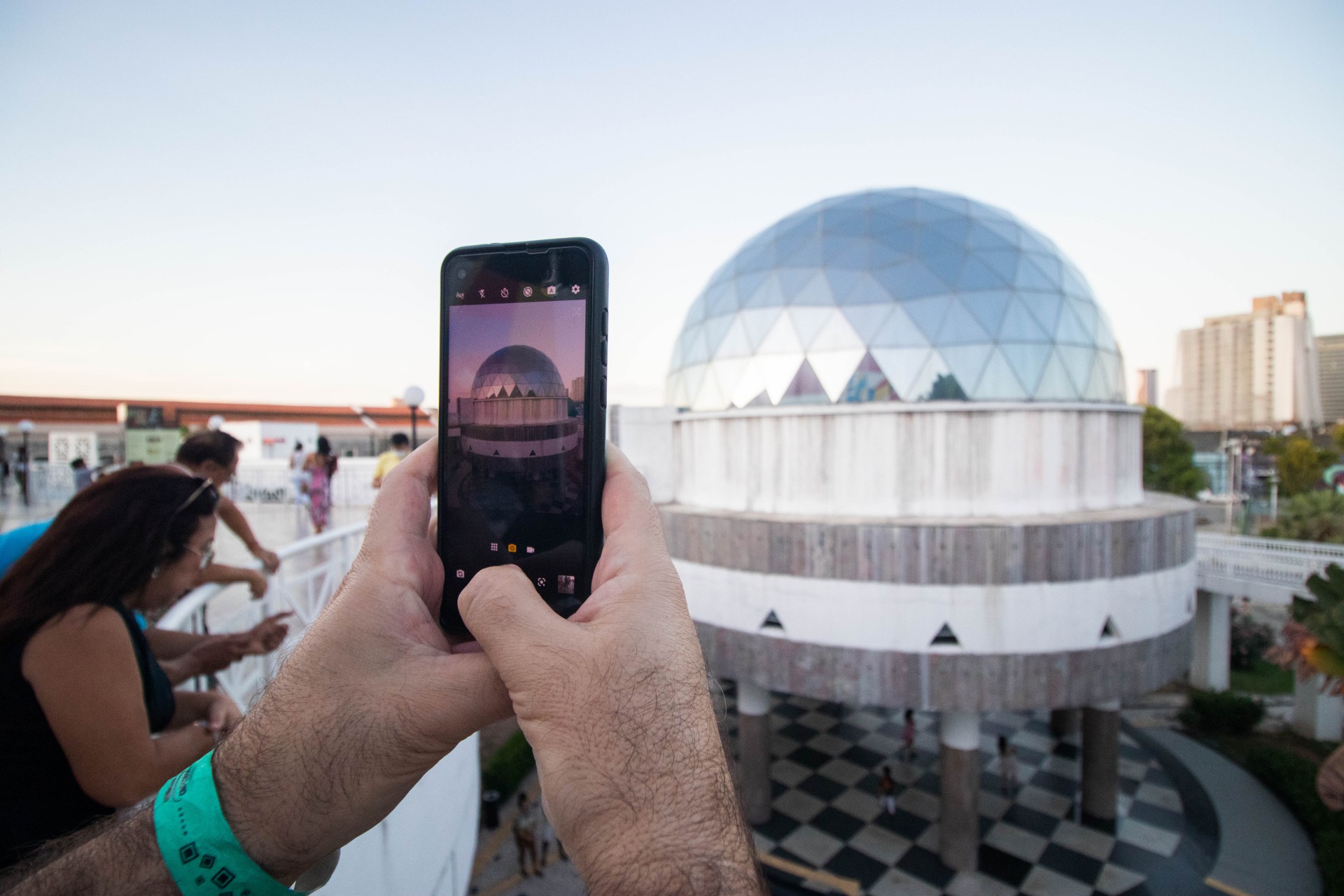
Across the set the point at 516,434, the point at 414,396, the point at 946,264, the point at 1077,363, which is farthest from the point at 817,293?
the point at 516,434

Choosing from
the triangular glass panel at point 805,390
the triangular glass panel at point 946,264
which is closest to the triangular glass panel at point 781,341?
the triangular glass panel at point 805,390

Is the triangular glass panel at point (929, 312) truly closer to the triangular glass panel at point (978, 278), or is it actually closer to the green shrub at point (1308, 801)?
the triangular glass panel at point (978, 278)

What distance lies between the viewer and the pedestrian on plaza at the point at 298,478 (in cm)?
1393

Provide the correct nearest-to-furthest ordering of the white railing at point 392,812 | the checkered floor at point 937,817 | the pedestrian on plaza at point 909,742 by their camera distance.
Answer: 1. the white railing at point 392,812
2. the checkered floor at point 937,817
3. the pedestrian on plaza at point 909,742

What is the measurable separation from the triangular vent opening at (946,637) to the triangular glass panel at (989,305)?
6.28 metres

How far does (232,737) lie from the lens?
4.26ft

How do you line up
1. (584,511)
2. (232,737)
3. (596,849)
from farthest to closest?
1. (584,511)
2. (232,737)
3. (596,849)

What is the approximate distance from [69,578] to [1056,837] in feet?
54.4

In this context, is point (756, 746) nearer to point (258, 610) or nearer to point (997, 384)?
point (997, 384)

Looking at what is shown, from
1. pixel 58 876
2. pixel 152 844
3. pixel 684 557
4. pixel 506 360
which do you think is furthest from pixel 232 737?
pixel 684 557

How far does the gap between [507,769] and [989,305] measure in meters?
14.8

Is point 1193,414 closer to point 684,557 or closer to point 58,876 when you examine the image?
point 684,557

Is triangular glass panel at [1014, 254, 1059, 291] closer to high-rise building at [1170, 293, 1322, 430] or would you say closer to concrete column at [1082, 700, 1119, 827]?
concrete column at [1082, 700, 1119, 827]

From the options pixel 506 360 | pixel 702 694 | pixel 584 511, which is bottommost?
pixel 702 694
